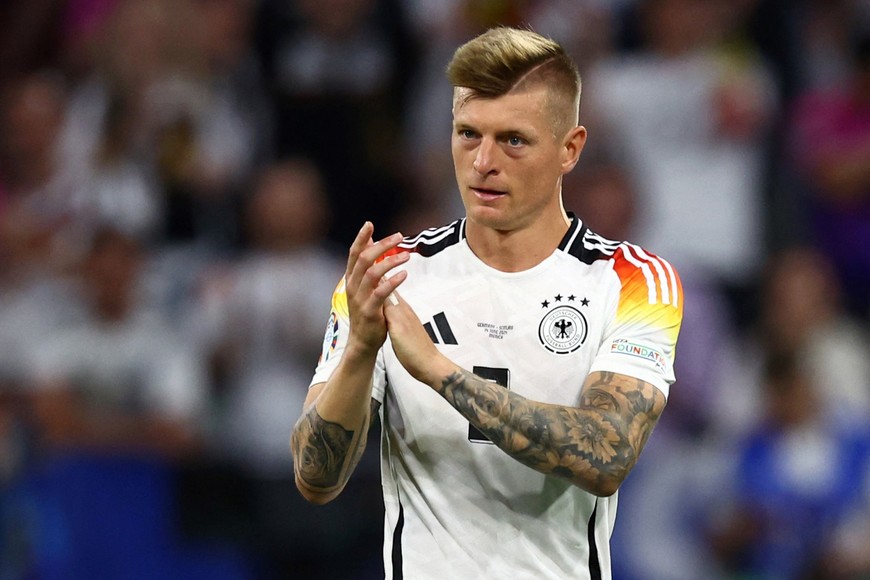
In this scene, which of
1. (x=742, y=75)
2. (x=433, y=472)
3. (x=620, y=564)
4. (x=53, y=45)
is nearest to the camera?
(x=433, y=472)

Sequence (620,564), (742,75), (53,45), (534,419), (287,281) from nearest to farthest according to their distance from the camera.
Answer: (534,419)
(620,564)
(287,281)
(742,75)
(53,45)

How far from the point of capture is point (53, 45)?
33.5 ft

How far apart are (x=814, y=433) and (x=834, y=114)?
2484 millimetres

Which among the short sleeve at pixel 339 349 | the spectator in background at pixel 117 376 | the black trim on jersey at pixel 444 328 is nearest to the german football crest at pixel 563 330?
the black trim on jersey at pixel 444 328

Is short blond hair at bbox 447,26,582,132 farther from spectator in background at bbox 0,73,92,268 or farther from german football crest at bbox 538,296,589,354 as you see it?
spectator in background at bbox 0,73,92,268

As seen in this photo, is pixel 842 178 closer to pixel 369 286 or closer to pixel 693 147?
pixel 693 147

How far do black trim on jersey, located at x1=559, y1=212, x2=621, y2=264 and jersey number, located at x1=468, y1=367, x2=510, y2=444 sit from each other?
0.45 m

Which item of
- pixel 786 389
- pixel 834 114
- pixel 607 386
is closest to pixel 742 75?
pixel 834 114

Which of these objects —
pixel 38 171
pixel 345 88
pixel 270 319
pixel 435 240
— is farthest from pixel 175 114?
pixel 435 240

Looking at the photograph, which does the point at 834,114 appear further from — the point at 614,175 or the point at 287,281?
the point at 287,281

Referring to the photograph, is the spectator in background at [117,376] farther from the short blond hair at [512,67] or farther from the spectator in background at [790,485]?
the short blond hair at [512,67]

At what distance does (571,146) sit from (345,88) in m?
5.25

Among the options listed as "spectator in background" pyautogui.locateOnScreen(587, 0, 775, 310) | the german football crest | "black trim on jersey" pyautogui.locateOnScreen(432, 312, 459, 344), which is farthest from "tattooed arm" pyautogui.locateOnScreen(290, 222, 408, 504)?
"spectator in background" pyautogui.locateOnScreen(587, 0, 775, 310)

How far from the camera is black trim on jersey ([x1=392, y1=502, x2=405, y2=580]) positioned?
413cm
